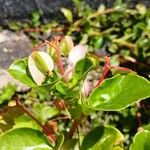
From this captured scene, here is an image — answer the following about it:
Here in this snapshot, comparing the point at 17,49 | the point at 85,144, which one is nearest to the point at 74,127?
the point at 85,144

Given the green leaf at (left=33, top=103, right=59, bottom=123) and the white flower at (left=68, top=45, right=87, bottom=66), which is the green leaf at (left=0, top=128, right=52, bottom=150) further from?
the green leaf at (left=33, top=103, right=59, bottom=123)

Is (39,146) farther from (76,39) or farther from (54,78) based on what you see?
(76,39)

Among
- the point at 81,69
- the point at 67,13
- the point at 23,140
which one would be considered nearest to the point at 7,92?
the point at 67,13

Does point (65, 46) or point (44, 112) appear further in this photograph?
point (44, 112)

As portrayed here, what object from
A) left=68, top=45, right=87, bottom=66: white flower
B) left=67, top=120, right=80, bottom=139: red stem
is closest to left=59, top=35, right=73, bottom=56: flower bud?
left=68, top=45, right=87, bottom=66: white flower

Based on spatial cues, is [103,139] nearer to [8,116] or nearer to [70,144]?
[70,144]

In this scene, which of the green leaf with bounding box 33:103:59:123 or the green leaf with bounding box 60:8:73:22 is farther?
the green leaf with bounding box 60:8:73:22
